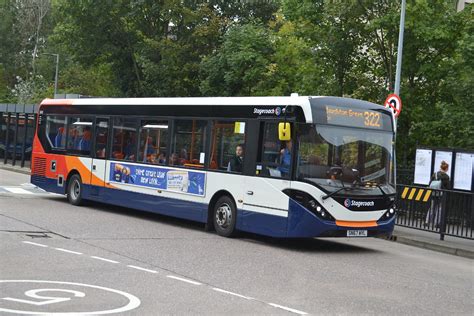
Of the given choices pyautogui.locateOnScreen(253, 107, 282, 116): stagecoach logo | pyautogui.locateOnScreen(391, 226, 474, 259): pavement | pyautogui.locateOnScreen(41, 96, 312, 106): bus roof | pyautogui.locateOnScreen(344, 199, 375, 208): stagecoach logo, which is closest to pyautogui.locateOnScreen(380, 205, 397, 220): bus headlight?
pyautogui.locateOnScreen(344, 199, 375, 208): stagecoach logo

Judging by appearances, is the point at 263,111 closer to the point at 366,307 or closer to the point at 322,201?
the point at 322,201

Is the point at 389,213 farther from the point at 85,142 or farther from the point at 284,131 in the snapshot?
the point at 85,142

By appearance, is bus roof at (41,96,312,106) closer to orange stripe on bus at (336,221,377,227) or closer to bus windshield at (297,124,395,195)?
bus windshield at (297,124,395,195)

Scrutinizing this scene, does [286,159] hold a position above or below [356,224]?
above


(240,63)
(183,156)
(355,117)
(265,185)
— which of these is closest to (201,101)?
(183,156)

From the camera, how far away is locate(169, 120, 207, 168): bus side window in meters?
14.8

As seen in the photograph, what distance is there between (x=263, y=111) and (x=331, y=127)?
1423 millimetres

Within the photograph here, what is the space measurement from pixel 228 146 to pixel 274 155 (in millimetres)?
1431

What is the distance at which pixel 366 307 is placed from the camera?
314 inches

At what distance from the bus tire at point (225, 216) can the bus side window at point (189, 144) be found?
1008 mm

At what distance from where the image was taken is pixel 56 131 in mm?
19562

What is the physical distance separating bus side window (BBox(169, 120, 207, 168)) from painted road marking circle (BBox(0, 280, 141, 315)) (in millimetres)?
6798

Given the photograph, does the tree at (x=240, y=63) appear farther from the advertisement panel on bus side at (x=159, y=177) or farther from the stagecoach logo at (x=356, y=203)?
the stagecoach logo at (x=356, y=203)

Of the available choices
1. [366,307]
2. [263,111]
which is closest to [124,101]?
[263,111]
